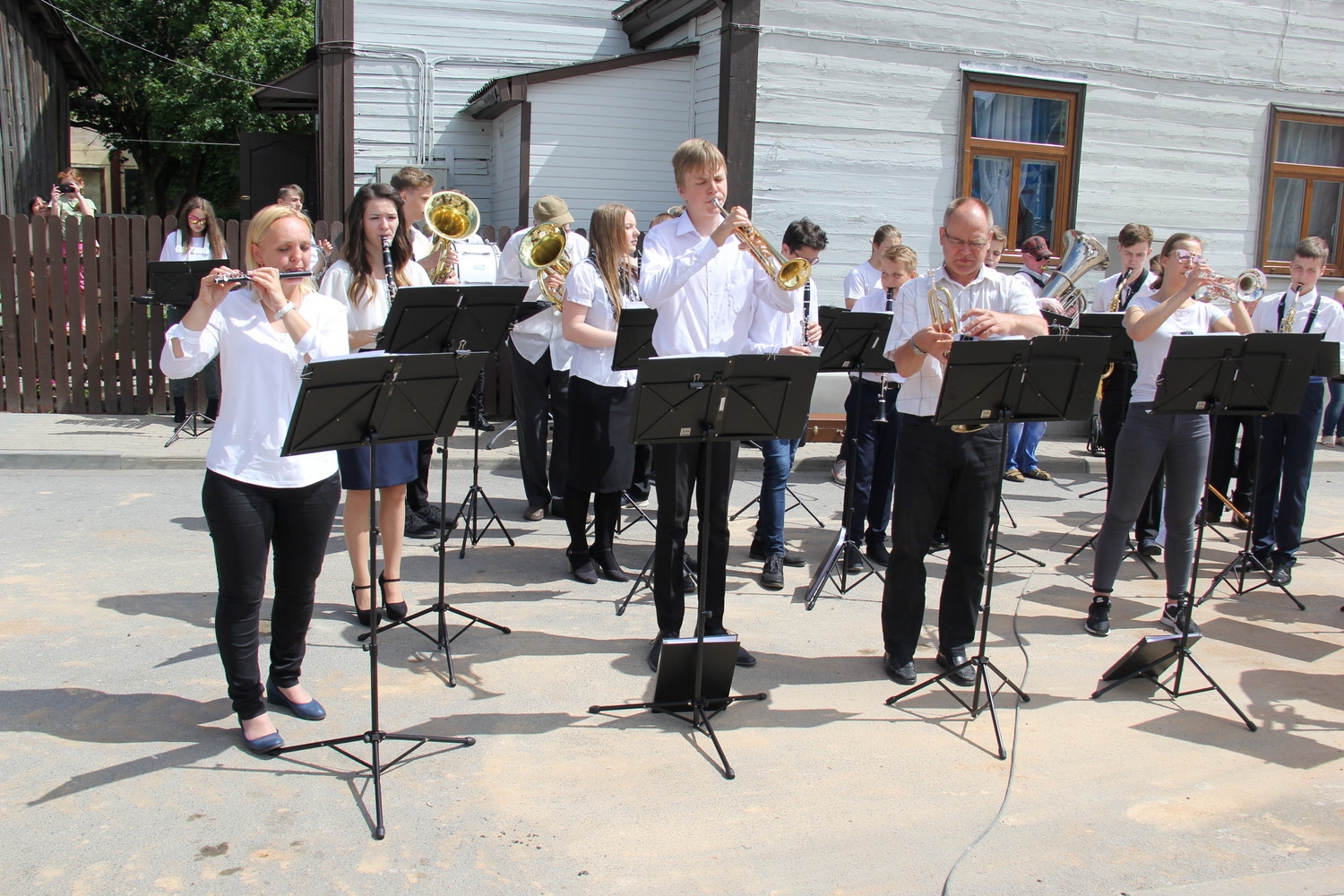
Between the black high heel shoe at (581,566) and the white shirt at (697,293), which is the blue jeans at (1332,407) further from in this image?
the black high heel shoe at (581,566)

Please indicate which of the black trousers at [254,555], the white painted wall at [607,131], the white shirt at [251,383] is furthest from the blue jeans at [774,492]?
the white painted wall at [607,131]

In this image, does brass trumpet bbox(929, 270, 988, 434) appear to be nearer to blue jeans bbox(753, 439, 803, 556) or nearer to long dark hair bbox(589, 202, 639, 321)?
long dark hair bbox(589, 202, 639, 321)

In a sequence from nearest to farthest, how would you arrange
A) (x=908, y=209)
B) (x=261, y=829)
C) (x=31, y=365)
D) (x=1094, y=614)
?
(x=261, y=829) → (x=1094, y=614) → (x=31, y=365) → (x=908, y=209)

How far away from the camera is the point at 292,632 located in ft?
13.8

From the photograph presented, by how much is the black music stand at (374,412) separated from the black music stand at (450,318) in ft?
3.52

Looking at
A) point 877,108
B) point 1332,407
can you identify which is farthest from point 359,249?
point 877,108

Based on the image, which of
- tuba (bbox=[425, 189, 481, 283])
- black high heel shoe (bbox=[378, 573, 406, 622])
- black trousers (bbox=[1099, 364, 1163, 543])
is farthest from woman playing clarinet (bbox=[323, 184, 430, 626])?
black trousers (bbox=[1099, 364, 1163, 543])

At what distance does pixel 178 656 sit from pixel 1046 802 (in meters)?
3.70

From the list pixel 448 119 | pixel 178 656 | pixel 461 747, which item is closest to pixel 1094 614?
pixel 461 747

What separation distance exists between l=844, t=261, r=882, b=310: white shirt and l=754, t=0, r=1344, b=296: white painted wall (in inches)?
142

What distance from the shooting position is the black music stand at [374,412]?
11.4ft

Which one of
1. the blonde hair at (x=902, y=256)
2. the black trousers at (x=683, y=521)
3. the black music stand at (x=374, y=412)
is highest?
the blonde hair at (x=902, y=256)

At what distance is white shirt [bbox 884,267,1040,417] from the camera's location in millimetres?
4684

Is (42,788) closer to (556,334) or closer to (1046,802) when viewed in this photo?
(1046,802)
